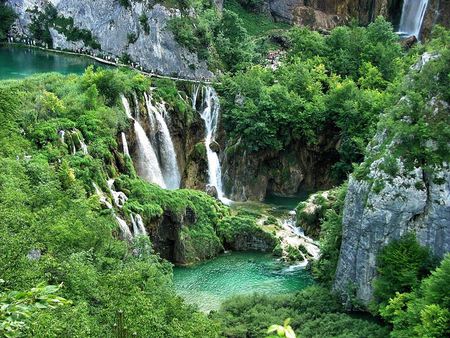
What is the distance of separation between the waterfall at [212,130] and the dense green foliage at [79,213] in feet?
14.8

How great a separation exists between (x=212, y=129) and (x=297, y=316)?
1922 centimetres

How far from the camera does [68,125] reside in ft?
91.6

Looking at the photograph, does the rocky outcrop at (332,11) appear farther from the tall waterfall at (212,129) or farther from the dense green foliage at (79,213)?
the dense green foliage at (79,213)

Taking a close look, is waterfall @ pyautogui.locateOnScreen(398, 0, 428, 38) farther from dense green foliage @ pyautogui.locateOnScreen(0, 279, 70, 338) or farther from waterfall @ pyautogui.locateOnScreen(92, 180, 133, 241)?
dense green foliage @ pyautogui.locateOnScreen(0, 279, 70, 338)

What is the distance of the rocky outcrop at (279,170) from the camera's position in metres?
37.3

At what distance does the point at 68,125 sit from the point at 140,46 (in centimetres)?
2035

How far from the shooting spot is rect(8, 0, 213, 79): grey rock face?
44031 mm

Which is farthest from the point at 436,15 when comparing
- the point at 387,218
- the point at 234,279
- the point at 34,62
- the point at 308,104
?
the point at 234,279

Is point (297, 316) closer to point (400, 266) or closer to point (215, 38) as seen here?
point (400, 266)

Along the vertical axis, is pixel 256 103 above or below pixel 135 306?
above

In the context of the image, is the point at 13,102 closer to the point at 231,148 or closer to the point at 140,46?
the point at 231,148

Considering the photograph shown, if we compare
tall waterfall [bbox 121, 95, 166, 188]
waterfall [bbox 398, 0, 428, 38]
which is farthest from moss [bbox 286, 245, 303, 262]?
waterfall [bbox 398, 0, 428, 38]

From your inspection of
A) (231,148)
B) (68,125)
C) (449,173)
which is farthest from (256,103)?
(449,173)

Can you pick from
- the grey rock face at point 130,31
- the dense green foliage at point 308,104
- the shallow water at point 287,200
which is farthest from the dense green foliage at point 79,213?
the grey rock face at point 130,31
